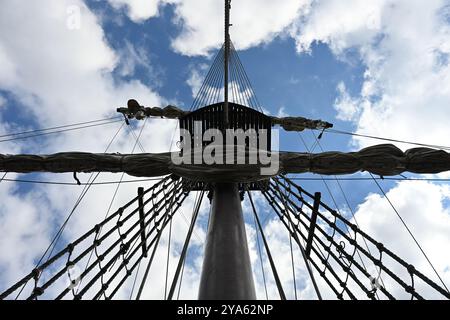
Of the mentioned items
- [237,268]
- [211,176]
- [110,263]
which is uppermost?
[211,176]

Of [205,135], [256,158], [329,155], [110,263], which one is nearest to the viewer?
[256,158]

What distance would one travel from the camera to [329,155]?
13.3 feet

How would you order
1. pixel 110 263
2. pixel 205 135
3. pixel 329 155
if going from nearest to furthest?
pixel 110 263 < pixel 329 155 < pixel 205 135
